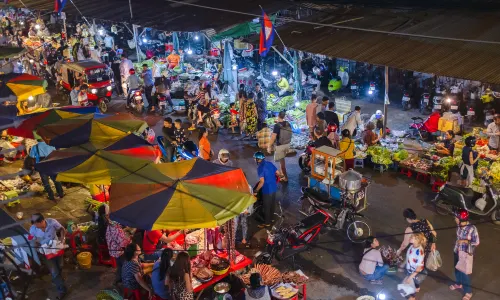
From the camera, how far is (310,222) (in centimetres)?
968

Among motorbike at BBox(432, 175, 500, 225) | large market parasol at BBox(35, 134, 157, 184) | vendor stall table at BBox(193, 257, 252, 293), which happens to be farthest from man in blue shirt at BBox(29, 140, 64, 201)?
motorbike at BBox(432, 175, 500, 225)

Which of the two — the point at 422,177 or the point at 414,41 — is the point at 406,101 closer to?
the point at 414,41

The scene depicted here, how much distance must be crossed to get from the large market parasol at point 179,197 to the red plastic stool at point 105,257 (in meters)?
1.86

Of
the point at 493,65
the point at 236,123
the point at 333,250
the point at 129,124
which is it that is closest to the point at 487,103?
the point at 493,65

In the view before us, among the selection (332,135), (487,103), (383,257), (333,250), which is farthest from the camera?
(487,103)

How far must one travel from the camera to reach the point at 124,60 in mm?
20188

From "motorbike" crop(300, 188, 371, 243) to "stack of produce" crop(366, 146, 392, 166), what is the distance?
302 centimetres

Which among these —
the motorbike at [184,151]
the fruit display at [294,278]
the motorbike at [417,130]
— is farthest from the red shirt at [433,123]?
the fruit display at [294,278]

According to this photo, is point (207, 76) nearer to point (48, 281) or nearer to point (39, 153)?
point (39, 153)

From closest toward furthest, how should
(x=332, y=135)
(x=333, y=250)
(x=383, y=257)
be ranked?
(x=383, y=257)
(x=333, y=250)
(x=332, y=135)

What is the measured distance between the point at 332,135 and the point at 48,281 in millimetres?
7489

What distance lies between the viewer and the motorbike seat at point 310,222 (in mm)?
9508

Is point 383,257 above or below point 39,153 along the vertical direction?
below

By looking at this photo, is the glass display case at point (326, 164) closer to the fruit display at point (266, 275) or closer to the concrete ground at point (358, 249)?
the concrete ground at point (358, 249)
